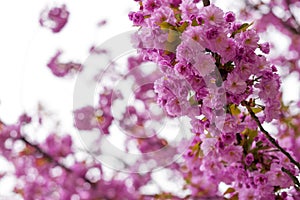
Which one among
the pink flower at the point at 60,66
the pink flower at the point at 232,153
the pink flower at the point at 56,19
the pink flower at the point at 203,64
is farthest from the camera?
the pink flower at the point at 56,19

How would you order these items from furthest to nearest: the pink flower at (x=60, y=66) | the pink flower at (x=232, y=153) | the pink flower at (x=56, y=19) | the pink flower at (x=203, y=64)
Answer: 1. the pink flower at (x=56, y=19)
2. the pink flower at (x=60, y=66)
3. the pink flower at (x=232, y=153)
4. the pink flower at (x=203, y=64)

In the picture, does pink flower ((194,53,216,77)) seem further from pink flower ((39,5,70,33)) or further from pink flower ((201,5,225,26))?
pink flower ((39,5,70,33))

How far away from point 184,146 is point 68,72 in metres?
1.42

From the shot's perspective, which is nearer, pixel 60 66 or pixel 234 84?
pixel 234 84

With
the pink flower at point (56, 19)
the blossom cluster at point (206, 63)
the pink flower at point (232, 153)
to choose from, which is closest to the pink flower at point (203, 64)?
the blossom cluster at point (206, 63)

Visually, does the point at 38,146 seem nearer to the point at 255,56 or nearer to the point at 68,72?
the point at 68,72

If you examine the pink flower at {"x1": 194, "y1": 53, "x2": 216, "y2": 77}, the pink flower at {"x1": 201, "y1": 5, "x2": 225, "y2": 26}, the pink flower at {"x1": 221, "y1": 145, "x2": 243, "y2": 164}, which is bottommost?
the pink flower at {"x1": 221, "y1": 145, "x2": 243, "y2": 164}

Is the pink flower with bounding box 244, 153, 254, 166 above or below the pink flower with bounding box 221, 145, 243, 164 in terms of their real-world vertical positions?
above

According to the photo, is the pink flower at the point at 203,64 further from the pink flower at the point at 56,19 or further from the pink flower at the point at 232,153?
the pink flower at the point at 56,19

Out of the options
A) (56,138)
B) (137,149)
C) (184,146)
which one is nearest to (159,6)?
(184,146)

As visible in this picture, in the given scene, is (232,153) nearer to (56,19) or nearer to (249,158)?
(249,158)

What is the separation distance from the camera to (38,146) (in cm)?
261

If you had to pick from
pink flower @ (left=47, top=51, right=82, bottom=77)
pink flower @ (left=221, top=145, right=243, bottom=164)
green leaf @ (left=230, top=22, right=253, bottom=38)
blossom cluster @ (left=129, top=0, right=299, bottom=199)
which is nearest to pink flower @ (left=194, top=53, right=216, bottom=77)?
blossom cluster @ (left=129, top=0, right=299, bottom=199)

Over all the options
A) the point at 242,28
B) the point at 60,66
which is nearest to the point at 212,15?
the point at 242,28
